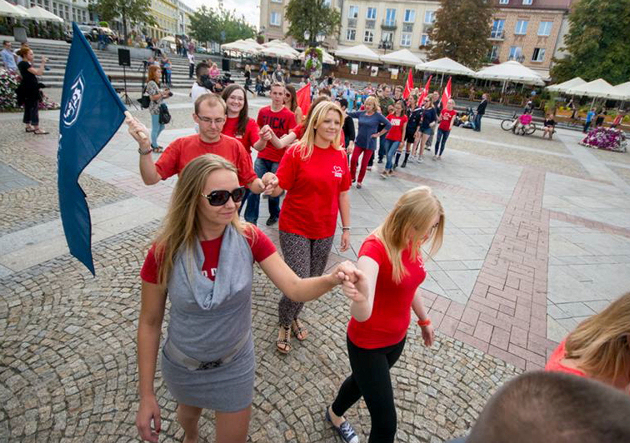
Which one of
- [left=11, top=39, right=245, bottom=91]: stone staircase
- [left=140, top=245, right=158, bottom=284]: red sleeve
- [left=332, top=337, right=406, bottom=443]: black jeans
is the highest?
[left=11, top=39, right=245, bottom=91]: stone staircase

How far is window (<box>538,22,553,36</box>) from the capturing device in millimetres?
43303

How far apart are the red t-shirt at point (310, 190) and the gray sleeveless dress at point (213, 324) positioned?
4.08ft

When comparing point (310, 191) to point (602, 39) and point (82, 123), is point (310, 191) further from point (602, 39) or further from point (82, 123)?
point (602, 39)

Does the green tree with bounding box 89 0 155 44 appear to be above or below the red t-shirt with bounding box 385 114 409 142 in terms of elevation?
above

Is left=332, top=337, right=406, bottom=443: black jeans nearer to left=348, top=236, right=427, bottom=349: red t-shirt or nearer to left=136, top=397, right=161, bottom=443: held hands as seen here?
left=348, top=236, right=427, bottom=349: red t-shirt

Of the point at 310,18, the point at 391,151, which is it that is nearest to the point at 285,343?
the point at 391,151

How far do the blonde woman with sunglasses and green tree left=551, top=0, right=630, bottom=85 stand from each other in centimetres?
4011

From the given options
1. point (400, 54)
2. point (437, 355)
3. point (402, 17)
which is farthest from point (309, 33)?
point (437, 355)

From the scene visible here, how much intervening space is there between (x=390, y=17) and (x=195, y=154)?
56.7 metres

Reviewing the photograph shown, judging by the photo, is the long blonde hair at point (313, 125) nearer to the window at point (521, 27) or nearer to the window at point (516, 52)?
the window at point (516, 52)

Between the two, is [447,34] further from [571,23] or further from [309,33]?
[309,33]

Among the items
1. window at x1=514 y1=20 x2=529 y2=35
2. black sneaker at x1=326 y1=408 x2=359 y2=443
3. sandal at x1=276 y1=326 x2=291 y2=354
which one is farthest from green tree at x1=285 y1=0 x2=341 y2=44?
black sneaker at x1=326 y1=408 x2=359 y2=443

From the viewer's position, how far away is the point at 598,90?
20.5 meters

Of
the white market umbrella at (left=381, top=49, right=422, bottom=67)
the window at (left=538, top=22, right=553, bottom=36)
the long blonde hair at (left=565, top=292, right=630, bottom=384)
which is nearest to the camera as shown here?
the long blonde hair at (left=565, top=292, right=630, bottom=384)
